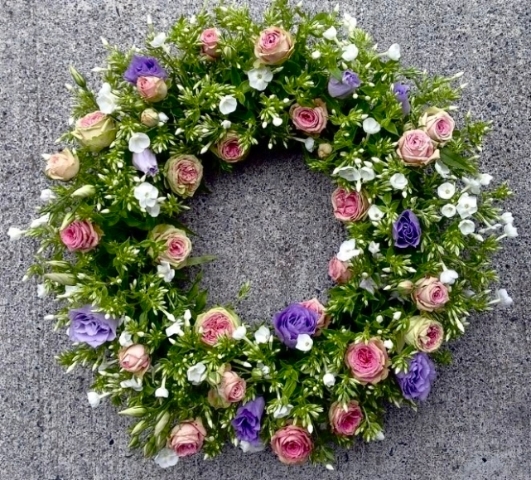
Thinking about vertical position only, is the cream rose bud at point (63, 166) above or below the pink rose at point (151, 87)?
below

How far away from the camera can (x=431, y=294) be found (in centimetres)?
128

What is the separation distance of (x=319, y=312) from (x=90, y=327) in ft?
1.38

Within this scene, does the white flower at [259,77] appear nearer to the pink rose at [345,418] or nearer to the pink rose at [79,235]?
the pink rose at [79,235]

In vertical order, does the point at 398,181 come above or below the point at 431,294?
above

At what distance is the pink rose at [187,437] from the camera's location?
132cm

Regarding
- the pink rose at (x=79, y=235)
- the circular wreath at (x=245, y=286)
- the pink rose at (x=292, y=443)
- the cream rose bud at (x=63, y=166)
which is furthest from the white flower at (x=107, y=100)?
the pink rose at (x=292, y=443)

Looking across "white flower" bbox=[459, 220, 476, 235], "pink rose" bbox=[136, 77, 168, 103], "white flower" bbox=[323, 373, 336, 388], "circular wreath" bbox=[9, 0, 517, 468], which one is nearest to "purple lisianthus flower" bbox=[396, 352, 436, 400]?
"circular wreath" bbox=[9, 0, 517, 468]

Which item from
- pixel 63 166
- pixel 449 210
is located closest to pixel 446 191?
pixel 449 210

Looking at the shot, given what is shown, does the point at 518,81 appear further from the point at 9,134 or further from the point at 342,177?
the point at 9,134

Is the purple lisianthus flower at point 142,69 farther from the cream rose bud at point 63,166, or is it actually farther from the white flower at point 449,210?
the white flower at point 449,210

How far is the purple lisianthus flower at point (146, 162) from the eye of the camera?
1.33m

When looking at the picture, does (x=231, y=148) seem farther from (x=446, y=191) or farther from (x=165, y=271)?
(x=446, y=191)

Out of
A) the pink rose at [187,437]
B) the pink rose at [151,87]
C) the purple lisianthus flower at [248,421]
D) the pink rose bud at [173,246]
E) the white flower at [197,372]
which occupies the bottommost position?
the pink rose at [187,437]

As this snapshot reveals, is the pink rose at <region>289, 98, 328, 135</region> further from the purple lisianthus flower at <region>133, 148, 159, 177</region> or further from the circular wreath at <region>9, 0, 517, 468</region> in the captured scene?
the purple lisianthus flower at <region>133, 148, 159, 177</region>
